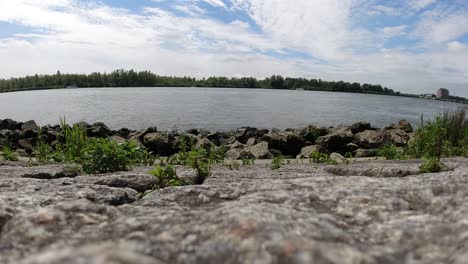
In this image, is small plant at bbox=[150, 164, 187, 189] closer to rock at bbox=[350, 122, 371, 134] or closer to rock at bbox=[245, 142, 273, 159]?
rock at bbox=[245, 142, 273, 159]

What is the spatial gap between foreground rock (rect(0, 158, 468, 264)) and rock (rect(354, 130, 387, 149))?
1533 centimetres

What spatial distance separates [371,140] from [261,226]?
17.1 meters

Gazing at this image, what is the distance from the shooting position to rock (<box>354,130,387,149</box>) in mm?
16688

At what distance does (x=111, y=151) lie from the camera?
237 inches

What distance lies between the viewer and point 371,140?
56.4 feet

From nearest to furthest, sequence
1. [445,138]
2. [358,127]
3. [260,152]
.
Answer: [445,138] → [260,152] → [358,127]

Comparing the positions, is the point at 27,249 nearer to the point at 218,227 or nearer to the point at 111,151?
the point at 218,227

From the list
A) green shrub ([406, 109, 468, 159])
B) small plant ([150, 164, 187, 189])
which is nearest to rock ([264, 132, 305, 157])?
green shrub ([406, 109, 468, 159])

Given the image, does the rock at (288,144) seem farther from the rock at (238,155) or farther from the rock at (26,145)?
the rock at (26,145)

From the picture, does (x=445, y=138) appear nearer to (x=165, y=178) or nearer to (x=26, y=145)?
(x=165, y=178)

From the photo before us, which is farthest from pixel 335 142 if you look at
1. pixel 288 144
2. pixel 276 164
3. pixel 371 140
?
pixel 276 164

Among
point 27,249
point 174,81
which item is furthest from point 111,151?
point 174,81

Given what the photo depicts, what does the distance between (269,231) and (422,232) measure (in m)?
0.67

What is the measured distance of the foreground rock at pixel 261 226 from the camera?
1251 millimetres
